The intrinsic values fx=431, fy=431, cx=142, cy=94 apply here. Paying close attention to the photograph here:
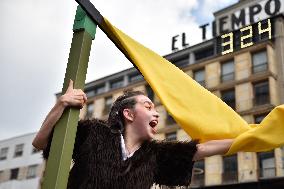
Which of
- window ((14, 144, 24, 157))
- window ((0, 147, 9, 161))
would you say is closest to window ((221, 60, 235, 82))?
window ((14, 144, 24, 157))

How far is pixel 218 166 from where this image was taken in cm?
2777

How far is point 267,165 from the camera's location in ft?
85.5

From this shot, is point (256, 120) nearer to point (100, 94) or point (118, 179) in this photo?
point (100, 94)

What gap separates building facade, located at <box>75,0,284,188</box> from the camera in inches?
1038

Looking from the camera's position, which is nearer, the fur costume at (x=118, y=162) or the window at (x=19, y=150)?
the fur costume at (x=118, y=162)

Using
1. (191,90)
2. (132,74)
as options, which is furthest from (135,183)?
(132,74)

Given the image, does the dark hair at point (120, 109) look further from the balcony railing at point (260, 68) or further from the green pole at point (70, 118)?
the balcony railing at point (260, 68)

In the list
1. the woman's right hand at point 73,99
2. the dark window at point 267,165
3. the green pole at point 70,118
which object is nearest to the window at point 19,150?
the dark window at point 267,165

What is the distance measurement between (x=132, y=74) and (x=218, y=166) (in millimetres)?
12761

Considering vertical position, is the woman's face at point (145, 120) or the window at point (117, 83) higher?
the window at point (117, 83)

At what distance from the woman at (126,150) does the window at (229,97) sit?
26.6 meters

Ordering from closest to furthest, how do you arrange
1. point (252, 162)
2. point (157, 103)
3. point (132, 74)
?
1. point (252, 162)
2. point (157, 103)
3. point (132, 74)

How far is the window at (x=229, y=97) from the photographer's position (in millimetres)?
29266

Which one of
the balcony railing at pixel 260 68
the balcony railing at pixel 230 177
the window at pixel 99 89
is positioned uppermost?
the window at pixel 99 89
